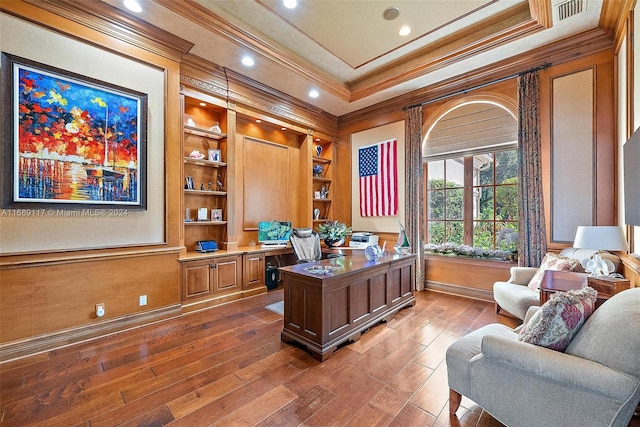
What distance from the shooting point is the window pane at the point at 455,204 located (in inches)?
185

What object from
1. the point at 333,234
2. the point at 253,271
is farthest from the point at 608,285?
the point at 253,271

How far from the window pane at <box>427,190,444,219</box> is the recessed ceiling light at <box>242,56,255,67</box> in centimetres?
374

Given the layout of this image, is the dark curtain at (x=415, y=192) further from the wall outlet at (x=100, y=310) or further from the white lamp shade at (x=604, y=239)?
the wall outlet at (x=100, y=310)

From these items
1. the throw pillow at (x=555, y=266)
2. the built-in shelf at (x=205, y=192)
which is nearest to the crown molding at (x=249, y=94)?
the built-in shelf at (x=205, y=192)

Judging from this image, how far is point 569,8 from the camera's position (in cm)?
295

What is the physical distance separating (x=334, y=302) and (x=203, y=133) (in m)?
3.29

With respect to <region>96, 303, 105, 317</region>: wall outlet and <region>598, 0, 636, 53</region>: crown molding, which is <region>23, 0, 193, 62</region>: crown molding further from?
<region>598, 0, 636, 53</region>: crown molding

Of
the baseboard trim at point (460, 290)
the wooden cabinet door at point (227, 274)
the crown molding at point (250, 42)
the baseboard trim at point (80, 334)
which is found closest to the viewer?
the baseboard trim at point (80, 334)

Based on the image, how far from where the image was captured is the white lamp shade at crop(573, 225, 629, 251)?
7.61ft

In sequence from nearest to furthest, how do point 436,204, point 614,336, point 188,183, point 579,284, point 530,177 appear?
point 614,336 → point 579,284 → point 530,177 → point 188,183 → point 436,204

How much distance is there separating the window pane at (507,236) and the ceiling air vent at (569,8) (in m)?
2.64

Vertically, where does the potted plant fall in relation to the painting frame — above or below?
below

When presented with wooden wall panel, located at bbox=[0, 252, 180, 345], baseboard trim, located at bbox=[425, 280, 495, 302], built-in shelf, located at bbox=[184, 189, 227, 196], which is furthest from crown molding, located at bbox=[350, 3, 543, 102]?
wooden wall panel, located at bbox=[0, 252, 180, 345]

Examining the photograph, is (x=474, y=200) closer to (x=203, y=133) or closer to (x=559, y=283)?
(x=559, y=283)
